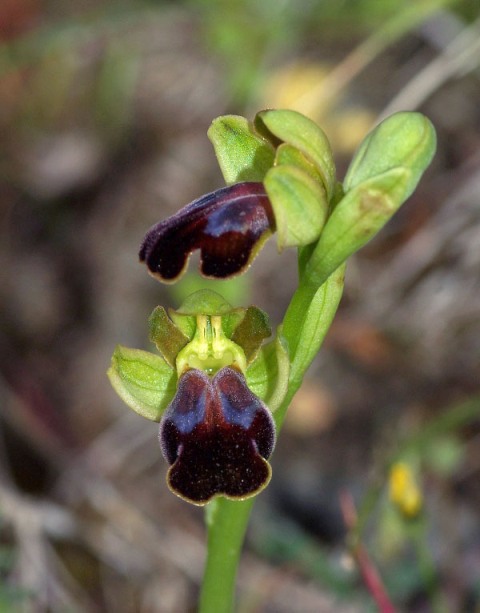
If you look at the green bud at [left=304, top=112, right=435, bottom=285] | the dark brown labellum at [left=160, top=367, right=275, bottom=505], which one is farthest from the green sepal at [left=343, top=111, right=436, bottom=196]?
the dark brown labellum at [left=160, top=367, right=275, bottom=505]

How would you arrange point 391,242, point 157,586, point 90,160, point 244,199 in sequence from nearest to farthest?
point 244,199, point 157,586, point 391,242, point 90,160

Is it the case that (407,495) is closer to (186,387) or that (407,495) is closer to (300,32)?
(186,387)

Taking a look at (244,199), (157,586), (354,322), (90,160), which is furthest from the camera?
(90,160)

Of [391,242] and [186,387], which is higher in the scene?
[186,387]

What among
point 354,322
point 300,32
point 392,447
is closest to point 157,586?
point 392,447

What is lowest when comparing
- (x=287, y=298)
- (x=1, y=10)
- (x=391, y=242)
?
(x=287, y=298)

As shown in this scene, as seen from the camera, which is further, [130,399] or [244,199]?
[130,399]

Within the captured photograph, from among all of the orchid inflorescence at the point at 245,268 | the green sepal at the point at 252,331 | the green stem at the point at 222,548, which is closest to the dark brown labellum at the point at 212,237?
the orchid inflorescence at the point at 245,268
